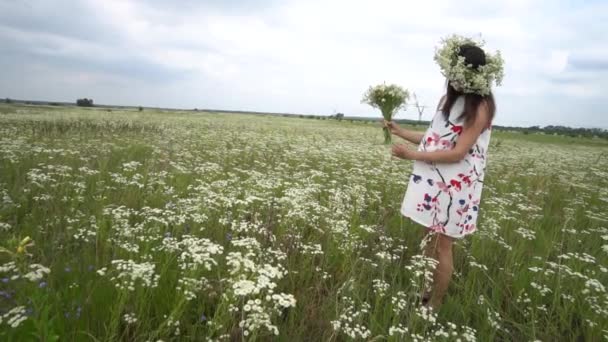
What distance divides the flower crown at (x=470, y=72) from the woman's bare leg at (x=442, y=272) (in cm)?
147

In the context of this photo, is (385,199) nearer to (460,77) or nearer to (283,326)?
(460,77)

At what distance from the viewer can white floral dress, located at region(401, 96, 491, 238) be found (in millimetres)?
3072

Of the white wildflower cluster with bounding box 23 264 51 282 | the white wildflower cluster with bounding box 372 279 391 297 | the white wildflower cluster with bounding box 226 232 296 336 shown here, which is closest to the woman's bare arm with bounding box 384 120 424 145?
the white wildflower cluster with bounding box 372 279 391 297

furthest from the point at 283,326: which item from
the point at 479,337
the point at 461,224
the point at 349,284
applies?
the point at 461,224

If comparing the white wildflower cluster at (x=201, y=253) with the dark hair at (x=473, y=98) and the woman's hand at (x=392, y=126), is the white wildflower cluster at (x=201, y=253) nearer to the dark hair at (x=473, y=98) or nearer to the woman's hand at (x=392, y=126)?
the dark hair at (x=473, y=98)

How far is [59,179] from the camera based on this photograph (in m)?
5.06

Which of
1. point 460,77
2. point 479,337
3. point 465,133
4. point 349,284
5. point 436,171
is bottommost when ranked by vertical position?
point 479,337

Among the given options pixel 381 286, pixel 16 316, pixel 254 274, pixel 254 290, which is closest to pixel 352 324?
pixel 381 286

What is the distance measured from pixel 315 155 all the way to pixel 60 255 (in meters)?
7.53

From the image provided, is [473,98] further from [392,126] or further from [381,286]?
[381,286]

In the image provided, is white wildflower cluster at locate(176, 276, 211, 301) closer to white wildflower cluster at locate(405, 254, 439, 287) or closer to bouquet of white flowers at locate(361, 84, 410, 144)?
white wildflower cluster at locate(405, 254, 439, 287)

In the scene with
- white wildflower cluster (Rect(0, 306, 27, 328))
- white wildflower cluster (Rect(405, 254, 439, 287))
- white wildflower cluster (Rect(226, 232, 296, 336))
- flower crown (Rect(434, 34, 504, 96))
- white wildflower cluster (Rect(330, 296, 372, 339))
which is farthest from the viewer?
flower crown (Rect(434, 34, 504, 96))

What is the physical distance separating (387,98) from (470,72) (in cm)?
144

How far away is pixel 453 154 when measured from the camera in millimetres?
2918
